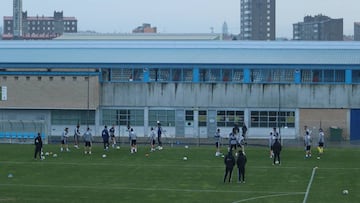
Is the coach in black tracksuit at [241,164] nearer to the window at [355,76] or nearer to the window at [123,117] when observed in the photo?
the window at [355,76]

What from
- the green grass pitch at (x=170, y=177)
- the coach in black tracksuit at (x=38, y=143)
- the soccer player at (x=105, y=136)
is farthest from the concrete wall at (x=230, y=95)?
the coach in black tracksuit at (x=38, y=143)

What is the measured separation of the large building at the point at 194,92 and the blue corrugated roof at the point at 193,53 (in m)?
0.16

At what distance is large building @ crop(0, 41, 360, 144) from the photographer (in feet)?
205

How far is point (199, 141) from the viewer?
60125mm

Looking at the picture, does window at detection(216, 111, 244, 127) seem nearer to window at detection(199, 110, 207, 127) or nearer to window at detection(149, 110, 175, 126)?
window at detection(199, 110, 207, 127)

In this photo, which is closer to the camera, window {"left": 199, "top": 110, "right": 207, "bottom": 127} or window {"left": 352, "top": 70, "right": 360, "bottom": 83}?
window {"left": 352, "top": 70, "right": 360, "bottom": 83}

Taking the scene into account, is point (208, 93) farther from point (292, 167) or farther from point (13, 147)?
point (292, 167)

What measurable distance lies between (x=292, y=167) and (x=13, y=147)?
2049 centimetres

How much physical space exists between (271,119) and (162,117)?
8.57 m

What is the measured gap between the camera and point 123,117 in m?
64.4

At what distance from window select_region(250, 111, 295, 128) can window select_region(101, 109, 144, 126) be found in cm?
892

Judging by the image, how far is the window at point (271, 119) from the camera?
62.9 metres

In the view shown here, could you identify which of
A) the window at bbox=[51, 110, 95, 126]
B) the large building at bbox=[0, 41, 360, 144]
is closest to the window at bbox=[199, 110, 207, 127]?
the large building at bbox=[0, 41, 360, 144]

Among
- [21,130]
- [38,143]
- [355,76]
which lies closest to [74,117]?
[21,130]
